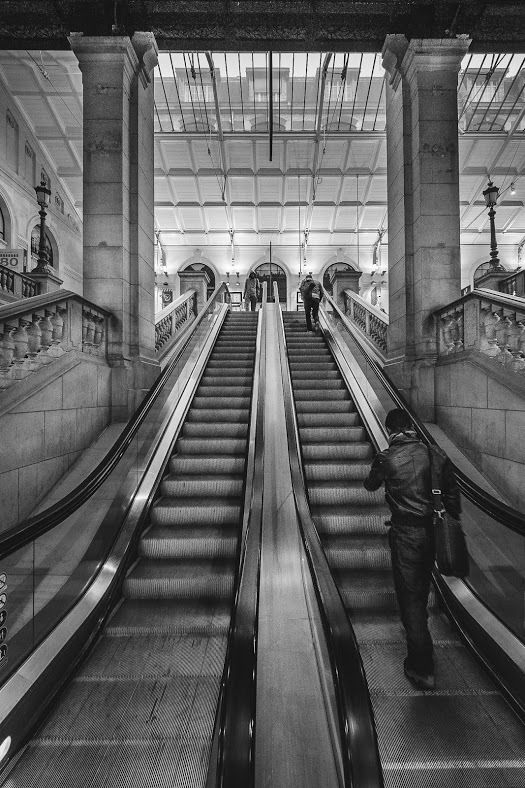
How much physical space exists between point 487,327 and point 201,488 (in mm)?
3687

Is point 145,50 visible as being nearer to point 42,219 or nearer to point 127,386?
point 42,219

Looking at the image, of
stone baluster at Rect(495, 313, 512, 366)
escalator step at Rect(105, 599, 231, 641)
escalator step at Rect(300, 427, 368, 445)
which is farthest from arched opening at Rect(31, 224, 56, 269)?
stone baluster at Rect(495, 313, 512, 366)

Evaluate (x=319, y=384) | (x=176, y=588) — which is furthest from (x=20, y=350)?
(x=319, y=384)

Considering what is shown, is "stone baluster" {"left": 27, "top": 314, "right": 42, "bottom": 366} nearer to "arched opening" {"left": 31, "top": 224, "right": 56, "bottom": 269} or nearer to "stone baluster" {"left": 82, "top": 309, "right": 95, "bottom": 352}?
"stone baluster" {"left": 82, "top": 309, "right": 95, "bottom": 352}

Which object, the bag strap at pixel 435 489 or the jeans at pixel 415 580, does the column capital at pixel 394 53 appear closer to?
the bag strap at pixel 435 489

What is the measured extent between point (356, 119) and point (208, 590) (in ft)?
56.4

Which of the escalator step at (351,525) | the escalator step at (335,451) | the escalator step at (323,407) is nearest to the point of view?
the escalator step at (351,525)

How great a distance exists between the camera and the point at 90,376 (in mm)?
5039

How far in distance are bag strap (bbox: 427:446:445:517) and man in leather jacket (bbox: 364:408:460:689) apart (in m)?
0.02

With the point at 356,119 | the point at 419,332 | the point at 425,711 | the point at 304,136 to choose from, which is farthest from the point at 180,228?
the point at 425,711

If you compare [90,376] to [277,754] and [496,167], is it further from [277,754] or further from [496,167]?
[496,167]

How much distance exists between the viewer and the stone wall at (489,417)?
3721 mm

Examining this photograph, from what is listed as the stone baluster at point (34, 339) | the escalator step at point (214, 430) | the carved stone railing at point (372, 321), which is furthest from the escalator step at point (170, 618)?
the carved stone railing at point (372, 321)

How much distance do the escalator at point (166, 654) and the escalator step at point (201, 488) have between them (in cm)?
1
